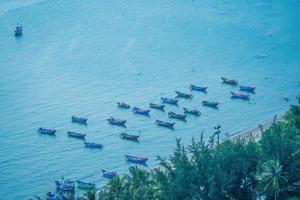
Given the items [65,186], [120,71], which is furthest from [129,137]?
[120,71]

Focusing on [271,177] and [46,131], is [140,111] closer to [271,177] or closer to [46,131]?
[46,131]

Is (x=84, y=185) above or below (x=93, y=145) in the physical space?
below

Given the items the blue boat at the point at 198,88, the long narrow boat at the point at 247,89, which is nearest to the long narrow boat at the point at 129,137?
the blue boat at the point at 198,88

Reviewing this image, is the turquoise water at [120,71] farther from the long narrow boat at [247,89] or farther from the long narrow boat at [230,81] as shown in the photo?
the long narrow boat at [247,89]

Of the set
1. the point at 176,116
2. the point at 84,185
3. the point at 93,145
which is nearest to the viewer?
the point at 84,185

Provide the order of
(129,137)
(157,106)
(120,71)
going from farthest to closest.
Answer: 1. (120,71)
2. (157,106)
3. (129,137)

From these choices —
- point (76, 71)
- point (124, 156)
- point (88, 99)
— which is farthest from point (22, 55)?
point (124, 156)

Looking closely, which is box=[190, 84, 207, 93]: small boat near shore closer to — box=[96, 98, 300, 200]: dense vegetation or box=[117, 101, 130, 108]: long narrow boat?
box=[117, 101, 130, 108]: long narrow boat
